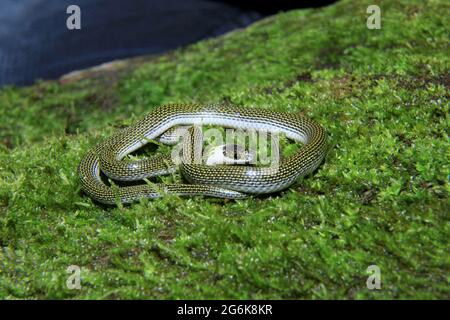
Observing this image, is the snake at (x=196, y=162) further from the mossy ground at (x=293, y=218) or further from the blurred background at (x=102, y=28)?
the blurred background at (x=102, y=28)

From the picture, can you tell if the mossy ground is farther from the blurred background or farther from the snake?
the blurred background

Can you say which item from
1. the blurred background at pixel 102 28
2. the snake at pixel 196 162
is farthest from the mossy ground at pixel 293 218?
the blurred background at pixel 102 28

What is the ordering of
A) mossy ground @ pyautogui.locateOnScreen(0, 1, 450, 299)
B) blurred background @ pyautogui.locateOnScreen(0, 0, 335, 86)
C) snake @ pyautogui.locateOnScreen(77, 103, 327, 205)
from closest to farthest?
mossy ground @ pyautogui.locateOnScreen(0, 1, 450, 299) < snake @ pyautogui.locateOnScreen(77, 103, 327, 205) < blurred background @ pyautogui.locateOnScreen(0, 0, 335, 86)

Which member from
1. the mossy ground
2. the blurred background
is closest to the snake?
the mossy ground

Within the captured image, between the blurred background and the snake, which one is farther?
the blurred background

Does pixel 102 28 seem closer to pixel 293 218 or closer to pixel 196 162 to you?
pixel 196 162

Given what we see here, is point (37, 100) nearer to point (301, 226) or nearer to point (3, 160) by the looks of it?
point (3, 160)

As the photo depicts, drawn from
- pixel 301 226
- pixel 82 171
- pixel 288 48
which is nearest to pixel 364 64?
pixel 288 48
